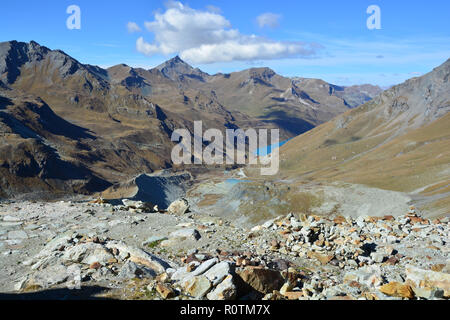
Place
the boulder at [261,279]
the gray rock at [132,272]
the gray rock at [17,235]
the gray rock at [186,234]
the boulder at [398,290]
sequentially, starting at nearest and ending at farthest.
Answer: the boulder at [398,290], the boulder at [261,279], the gray rock at [132,272], the gray rock at [186,234], the gray rock at [17,235]

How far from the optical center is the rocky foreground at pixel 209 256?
45.8 ft

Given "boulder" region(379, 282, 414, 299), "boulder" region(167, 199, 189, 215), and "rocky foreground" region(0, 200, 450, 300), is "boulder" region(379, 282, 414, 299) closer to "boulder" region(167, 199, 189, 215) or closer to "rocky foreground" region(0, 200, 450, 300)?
"rocky foreground" region(0, 200, 450, 300)

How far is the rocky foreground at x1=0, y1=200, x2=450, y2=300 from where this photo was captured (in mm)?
13953

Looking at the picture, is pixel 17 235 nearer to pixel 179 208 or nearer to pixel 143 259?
pixel 143 259

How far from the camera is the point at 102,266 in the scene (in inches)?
625

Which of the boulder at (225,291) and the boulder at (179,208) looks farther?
the boulder at (179,208)

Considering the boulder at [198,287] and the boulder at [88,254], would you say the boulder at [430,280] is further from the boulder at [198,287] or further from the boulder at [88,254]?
the boulder at [88,254]

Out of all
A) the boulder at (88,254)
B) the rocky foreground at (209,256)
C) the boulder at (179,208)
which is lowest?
the boulder at (179,208)

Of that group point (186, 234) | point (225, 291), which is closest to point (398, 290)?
point (225, 291)

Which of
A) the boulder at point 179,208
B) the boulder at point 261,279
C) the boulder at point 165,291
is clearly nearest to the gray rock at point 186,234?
the boulder at point 261,279

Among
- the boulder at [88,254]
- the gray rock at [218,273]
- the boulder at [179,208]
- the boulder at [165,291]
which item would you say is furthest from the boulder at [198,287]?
the boulder at [179,208]

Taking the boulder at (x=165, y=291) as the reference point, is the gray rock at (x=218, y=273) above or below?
above

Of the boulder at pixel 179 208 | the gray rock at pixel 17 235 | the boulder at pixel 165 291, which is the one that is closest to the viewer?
the boulder at pixel 165 291
